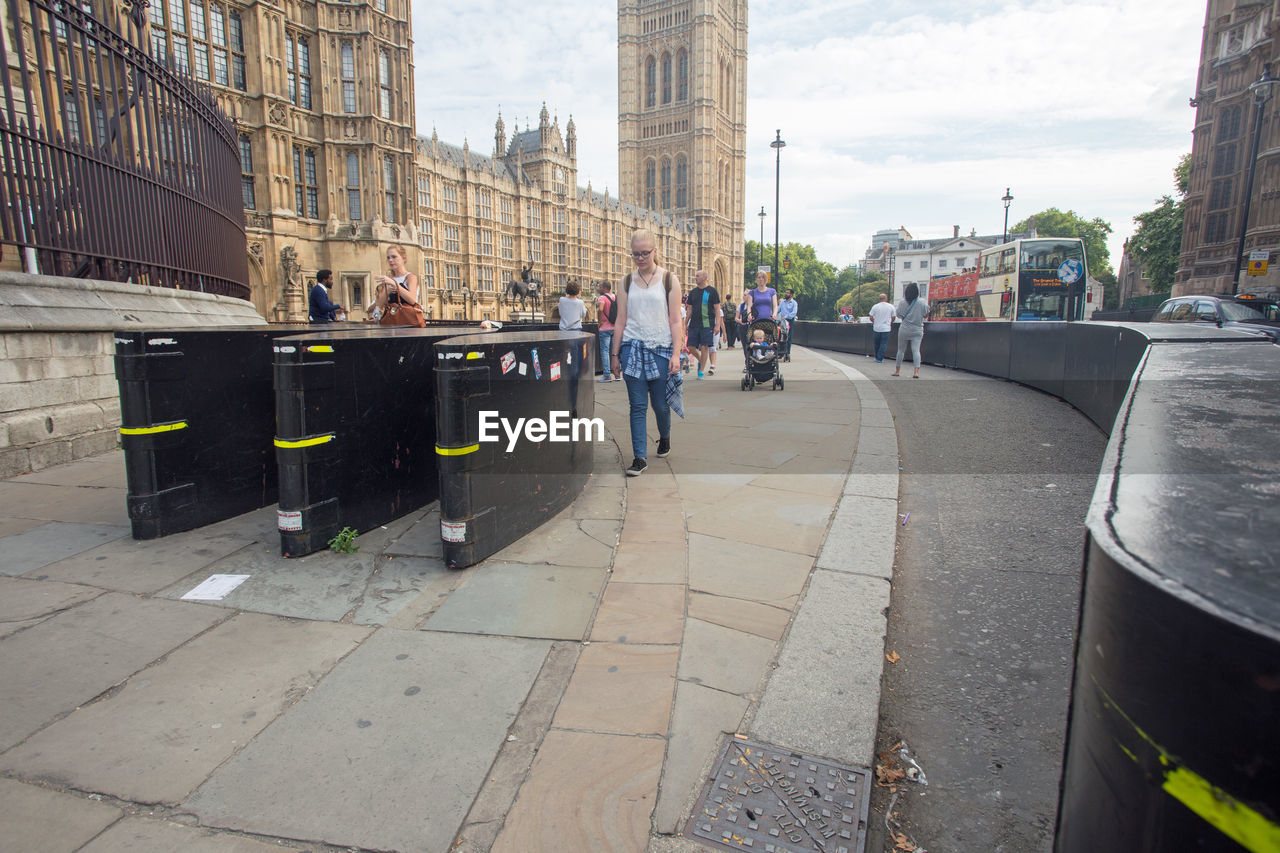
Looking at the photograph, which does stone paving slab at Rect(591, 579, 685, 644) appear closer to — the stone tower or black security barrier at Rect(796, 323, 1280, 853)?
black security barrier at Rect(796, 323, 1280, 853)

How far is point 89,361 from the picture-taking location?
5.89 m

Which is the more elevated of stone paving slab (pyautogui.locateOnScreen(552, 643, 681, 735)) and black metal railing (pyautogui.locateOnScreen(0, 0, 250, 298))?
black metal railing (pyautogui.locateOnScreen(0, 0, 250, 298))

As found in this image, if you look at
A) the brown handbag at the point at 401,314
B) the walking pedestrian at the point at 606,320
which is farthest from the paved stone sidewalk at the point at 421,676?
the walking pedestrian at the point at 606,320

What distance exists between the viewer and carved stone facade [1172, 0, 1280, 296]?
38250 millimetres

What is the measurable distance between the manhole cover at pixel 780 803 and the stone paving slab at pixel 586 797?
159 millimetres

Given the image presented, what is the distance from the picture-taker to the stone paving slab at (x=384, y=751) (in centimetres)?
177

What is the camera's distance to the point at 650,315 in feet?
16.9

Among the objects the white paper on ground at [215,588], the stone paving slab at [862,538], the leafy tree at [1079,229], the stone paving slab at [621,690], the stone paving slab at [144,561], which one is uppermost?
the leafy tree at [1079,229]

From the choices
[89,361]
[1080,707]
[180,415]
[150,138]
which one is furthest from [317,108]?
[1080,707]

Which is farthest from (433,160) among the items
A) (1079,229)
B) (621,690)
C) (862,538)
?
(1079,229)

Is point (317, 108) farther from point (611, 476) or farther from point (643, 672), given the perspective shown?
point (643, 672)

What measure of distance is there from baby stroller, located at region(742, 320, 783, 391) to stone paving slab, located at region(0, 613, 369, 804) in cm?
817

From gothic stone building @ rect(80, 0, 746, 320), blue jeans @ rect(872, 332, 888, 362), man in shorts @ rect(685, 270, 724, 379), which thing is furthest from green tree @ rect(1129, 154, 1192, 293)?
man in shorts @ rect(685, 270, 724, 379)

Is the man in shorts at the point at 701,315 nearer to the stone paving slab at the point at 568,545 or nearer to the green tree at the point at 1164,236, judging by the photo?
the stone paving slab at the point at 568,545
